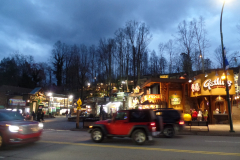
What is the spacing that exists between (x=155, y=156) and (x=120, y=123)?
3256 millimetres

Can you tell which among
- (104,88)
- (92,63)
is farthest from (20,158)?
(92,63)

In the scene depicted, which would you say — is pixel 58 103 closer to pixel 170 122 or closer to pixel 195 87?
pixel 195 87

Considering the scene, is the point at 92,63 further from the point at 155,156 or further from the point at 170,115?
the point at 155,156

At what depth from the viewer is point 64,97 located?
52250 millimetres

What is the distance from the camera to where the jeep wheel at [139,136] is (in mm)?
10180

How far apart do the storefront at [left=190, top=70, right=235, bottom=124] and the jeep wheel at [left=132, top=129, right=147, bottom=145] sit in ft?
50.0

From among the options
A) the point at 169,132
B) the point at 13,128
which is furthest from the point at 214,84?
the point at 13,128

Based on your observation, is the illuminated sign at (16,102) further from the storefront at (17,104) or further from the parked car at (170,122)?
the parked car at (170,122)

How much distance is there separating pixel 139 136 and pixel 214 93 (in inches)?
608

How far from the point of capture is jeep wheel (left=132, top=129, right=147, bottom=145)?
10.2 metres

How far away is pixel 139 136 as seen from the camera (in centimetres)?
1023

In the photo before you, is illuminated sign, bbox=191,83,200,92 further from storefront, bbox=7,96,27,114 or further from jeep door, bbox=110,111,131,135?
storefront, bbox=7,96,27,114

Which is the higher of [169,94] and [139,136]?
[169,94]

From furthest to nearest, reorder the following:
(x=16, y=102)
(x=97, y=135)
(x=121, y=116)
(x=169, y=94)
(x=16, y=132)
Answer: (x=16, y=102) → (x=169, y=94) → (x=97, y=135) → (x=121, y=116) → (x=16, y=132)
